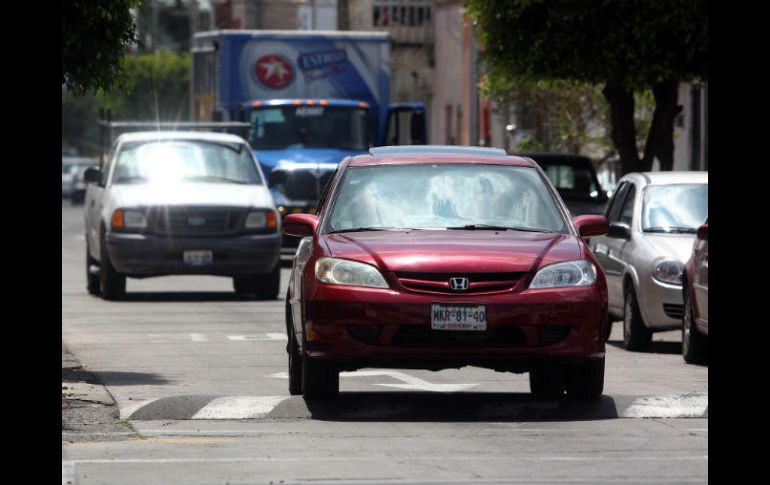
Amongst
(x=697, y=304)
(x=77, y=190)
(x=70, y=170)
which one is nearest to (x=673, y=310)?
(x=697, y=304)

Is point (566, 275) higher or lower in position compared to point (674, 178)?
lower

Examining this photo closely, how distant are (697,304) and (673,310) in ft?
4.16

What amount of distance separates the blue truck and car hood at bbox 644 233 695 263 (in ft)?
44.9

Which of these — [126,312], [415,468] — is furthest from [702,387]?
[126,312]

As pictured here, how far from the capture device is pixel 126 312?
2255 cm

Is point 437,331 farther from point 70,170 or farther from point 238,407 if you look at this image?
point 70,170

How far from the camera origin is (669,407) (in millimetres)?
12688

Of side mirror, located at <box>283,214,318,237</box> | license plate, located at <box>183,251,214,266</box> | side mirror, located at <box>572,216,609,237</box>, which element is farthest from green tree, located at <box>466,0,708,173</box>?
side mirror, located at <box>283,214,318,237</box>

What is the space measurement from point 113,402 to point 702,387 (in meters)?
3.96

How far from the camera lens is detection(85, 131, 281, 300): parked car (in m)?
24.0

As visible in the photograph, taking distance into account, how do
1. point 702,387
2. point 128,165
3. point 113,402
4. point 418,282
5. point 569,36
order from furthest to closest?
point 569,36, point 128,165, point 702,387, point 113,402, point 418,282

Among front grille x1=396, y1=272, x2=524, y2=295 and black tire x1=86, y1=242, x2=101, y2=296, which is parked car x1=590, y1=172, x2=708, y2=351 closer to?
front grille x1=396, y1=272, x2=524, y2=295
